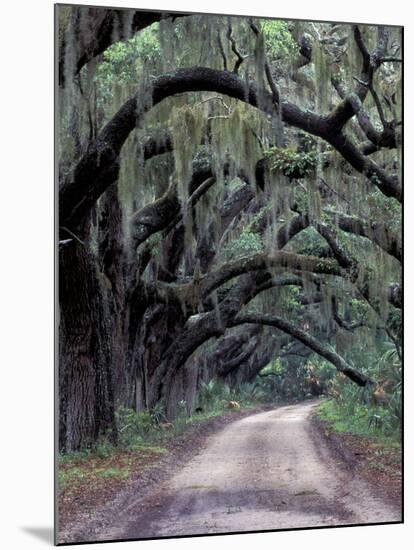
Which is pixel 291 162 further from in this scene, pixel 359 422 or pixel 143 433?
pixel 143 433

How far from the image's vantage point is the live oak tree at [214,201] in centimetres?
707

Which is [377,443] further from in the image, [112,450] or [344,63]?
[344,63]

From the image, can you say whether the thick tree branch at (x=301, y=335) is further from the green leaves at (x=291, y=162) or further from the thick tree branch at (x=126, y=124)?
the thick tree branch at (x=126, y=124)

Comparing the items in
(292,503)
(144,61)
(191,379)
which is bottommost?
(292,503)

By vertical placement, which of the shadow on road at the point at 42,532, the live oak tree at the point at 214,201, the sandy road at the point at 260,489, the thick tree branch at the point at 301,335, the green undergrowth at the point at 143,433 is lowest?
the shadow on road at the point at 42,532

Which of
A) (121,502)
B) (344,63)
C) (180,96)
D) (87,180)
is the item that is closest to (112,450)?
(121,502)

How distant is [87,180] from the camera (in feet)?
23.3

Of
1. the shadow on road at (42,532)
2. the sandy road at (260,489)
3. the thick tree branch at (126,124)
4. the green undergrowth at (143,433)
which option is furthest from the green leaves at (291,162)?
the shadow on road at (42,532)

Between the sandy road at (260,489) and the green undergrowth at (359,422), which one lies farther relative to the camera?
the green undergrowth at (359,422)

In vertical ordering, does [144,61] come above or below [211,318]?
above

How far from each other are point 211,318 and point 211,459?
0.95 metres

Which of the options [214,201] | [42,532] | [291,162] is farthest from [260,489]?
[291,162]

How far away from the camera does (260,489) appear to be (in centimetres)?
721

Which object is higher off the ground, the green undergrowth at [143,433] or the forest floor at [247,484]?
the green undergrowth at [143,433]
